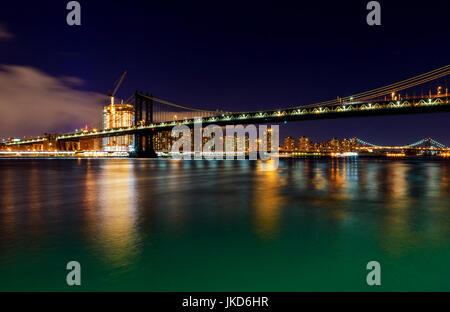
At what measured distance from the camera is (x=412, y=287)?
12.6 feet

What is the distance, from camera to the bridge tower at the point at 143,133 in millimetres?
71562

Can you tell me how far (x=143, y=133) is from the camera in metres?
69.4

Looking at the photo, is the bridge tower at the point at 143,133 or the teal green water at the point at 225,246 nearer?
the teal green water at the point at 225,246

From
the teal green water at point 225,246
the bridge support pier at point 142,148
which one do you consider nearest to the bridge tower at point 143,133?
the bridge support pier at point 142,148

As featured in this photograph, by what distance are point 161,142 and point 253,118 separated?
50147mm

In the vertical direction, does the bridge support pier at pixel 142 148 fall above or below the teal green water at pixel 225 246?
above

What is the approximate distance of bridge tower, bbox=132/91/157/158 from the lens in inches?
2817

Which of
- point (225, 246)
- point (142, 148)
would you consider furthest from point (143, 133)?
point (225, 246)

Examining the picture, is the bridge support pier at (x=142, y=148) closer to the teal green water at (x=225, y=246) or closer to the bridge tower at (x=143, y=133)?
the bridge tower at (x=143, y=133)

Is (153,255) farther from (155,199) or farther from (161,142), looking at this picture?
(161,142)

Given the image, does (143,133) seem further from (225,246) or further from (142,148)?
(225,246)
